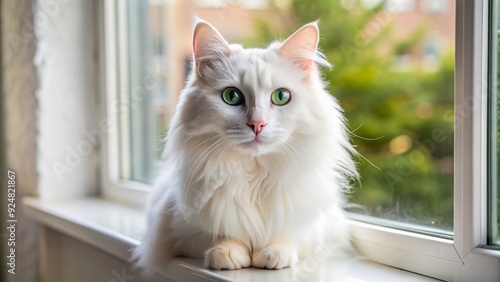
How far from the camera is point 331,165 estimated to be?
111 centimetres

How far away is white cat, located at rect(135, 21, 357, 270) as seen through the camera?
104cm

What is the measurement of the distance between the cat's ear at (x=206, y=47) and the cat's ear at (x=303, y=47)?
0.40ft

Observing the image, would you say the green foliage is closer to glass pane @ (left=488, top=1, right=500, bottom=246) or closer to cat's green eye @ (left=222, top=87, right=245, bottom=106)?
glass pane @ (left=488, top=1, right=500, bottom=246)

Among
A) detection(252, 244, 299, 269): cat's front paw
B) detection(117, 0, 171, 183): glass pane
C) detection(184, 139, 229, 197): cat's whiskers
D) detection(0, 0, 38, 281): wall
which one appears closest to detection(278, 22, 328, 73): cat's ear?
detection(184, 139, 229, 197): cat's whiskers

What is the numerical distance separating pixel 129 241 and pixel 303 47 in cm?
69

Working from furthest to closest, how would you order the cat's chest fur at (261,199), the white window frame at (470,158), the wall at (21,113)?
the wall at (21,113)
the cat's chest fur at (261,199)
the white window frame at (470,158)

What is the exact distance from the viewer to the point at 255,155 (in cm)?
104

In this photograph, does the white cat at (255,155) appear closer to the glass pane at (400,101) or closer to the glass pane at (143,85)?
the glass pane at (400,101)

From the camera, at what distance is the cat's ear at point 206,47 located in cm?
108

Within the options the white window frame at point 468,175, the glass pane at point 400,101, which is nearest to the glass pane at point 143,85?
the glass pane at point 400,101

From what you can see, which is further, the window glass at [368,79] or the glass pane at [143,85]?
the glass pane at [143,85]

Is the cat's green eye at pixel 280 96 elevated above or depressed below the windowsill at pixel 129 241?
above

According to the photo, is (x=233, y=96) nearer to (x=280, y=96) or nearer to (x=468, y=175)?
(x=280, y=96)

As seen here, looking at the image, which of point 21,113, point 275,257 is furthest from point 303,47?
point 21,113
